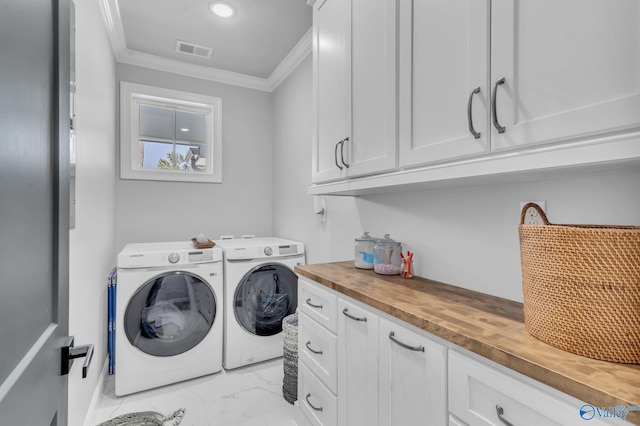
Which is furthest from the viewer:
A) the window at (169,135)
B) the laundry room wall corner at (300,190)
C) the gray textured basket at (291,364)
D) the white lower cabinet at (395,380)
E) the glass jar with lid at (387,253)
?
the window at (169,135)

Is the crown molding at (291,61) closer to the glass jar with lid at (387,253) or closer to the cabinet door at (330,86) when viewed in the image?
the cabinet door at (330,86)

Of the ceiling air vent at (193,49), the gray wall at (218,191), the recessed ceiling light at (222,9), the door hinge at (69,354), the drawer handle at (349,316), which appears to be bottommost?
the drawer handle at (349,316)

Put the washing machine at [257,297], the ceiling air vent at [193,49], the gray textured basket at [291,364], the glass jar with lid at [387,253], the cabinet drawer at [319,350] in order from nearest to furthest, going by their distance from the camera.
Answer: the cabinet drawer at [319,350] → the glass jar with lid at [387,253] → the gray textured basket at [291,364] → the washing machine at [257,297] → the ceiling air vent at [193,49]

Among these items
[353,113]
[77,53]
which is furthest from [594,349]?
[77,53]

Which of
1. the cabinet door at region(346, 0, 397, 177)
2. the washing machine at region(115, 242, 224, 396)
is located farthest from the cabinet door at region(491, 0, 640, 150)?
the washing machine at region(115, 242, 224, 396)

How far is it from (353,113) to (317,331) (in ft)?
3.76

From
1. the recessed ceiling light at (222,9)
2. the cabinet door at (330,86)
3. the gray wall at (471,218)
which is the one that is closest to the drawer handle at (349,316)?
the gray wall at (471,218)

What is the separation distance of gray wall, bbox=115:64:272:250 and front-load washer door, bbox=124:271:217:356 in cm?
86

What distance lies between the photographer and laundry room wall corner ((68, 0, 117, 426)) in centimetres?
147

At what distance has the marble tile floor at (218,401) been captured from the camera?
6.25 ft

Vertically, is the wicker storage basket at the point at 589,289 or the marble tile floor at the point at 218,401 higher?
the wicker storage basket at the point at 589,289

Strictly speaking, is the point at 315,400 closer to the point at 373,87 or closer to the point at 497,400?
the point at 497,400

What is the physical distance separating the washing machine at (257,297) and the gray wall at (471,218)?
0.28 meters

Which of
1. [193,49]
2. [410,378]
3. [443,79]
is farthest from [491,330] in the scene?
[193,49]
